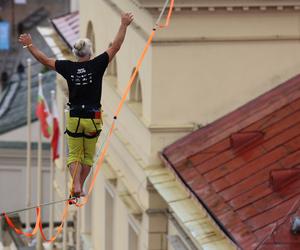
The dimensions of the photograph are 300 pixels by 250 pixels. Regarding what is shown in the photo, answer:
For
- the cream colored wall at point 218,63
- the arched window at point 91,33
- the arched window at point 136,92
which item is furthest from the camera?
the arched window at point 91,33

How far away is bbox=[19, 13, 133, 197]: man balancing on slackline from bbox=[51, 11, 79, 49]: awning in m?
21.4

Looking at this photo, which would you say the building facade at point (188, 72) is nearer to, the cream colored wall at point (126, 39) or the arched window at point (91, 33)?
the cream colored wall at point (126, 39)

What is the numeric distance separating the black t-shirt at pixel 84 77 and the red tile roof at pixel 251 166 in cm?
455

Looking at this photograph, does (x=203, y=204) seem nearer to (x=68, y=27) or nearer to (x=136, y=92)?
(x=136, y=92)

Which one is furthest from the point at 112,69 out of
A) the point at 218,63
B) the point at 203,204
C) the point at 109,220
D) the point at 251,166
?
the point at 203,204

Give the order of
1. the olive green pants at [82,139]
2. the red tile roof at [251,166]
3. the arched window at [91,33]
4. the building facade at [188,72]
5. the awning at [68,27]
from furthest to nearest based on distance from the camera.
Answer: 1. the awning at [68,27]
2. the arched window at [91,33]
3. the building facade at [188,72]
4. the red tile roof at [251,166]
5. the olive green pants at [82,139]

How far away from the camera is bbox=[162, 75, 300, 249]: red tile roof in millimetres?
28391

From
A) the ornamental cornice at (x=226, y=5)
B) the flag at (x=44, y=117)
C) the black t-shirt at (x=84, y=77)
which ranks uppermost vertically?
the ornamental cornice at (x=226, y=5)

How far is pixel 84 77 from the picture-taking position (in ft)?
79.2

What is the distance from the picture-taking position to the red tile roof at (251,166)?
93.1 ft

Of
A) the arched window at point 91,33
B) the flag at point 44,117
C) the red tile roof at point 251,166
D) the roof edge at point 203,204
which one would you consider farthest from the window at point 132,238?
the flag at point 44,117

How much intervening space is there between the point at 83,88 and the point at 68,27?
2478cm

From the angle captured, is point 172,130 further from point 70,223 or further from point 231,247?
point 70,223

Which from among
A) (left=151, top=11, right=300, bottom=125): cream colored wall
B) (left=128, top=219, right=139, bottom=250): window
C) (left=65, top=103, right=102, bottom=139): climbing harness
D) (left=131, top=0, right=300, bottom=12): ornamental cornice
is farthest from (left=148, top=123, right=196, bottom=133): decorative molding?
(left=65, top=103, right=102, bottom=139): climbing harness
